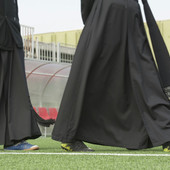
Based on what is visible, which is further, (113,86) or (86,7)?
(86,7)

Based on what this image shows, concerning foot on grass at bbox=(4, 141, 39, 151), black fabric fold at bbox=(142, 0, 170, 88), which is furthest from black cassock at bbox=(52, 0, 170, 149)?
foot on grass at bbox=(4, 141, 39, 151)

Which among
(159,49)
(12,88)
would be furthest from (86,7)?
(12,88)

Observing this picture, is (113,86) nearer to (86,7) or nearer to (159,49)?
(159,49)

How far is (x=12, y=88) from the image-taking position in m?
4.73

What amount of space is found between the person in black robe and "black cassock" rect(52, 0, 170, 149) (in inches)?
23.3

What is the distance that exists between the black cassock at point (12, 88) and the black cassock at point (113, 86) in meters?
0.60

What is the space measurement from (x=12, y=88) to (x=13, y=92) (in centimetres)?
4

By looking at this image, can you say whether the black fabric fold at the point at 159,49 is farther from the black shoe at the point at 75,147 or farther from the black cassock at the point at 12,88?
the black cassock at the point at 12,88

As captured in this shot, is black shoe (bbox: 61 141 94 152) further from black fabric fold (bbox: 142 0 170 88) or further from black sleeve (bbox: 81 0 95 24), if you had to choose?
black sleeve (bbox: 81 0 95 24)

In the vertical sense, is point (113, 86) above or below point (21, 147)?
above

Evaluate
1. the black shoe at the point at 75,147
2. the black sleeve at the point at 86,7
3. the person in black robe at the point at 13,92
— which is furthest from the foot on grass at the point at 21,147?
the black sleeve at the point at 86,7

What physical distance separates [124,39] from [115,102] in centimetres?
55

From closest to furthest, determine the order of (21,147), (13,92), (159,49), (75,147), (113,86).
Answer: (75,147)
(113,86)
(159,49)
(21,147)
(13,92)

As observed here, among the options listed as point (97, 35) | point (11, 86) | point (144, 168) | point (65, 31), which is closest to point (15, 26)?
point (11, 86)
